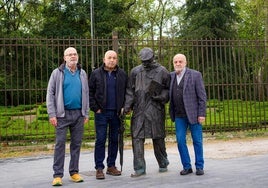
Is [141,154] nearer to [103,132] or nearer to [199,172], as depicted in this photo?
[103,132]

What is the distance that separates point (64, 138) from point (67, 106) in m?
0.45

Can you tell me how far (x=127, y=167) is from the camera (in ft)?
23.2

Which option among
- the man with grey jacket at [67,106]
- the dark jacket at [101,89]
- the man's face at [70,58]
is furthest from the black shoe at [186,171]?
the man's face at [70,58]

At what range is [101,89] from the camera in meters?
6.15

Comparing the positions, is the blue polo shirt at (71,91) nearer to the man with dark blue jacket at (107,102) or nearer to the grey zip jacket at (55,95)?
the grey zip jacket at (55,95)

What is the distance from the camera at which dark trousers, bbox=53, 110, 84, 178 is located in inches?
226

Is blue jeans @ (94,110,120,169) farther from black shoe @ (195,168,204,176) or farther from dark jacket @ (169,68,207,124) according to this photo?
black shoe @ (195,168,204,176)

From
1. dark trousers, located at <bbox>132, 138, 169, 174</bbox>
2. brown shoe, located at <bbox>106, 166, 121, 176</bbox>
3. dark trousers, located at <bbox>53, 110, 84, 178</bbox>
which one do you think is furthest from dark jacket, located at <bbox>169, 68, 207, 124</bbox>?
dark trousers, located at <bbox>53, 110, 84, 178</bbox>

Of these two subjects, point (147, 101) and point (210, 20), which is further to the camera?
point (210, 20)

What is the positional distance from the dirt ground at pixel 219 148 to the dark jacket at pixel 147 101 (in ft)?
7.71

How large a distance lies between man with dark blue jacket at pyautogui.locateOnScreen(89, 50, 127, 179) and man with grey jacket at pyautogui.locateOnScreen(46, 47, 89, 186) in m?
0.23

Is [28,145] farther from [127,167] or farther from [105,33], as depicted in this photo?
[105,33]

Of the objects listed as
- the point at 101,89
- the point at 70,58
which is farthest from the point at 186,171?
the point at 70,58

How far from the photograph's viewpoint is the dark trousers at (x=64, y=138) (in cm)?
573
